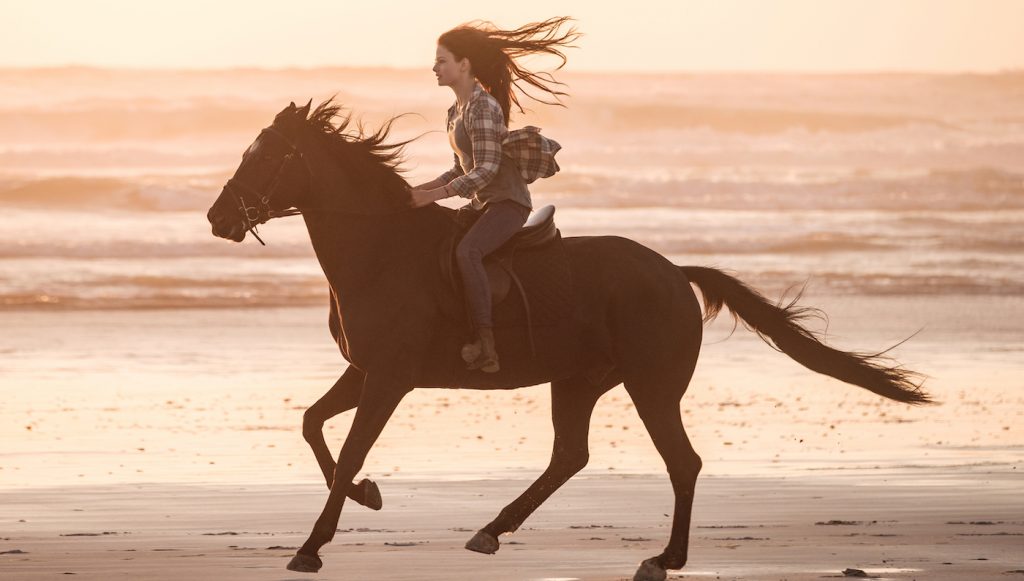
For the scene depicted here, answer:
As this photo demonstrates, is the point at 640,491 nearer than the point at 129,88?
Yes

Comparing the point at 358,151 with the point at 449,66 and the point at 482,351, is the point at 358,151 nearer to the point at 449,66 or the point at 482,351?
the point at 449,66

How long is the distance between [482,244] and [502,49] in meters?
1.13

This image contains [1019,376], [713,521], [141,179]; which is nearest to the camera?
[713,521]

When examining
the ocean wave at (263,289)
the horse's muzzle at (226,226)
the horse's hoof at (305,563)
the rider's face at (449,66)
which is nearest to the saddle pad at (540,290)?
the rider's face at (449,66)

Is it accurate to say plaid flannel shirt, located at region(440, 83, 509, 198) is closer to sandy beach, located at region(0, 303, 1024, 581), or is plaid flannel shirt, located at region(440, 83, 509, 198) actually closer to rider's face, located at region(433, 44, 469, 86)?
rider's face, located at region(433, 44, 469, 86)

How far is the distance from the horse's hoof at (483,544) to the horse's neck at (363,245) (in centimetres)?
136

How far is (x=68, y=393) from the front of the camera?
14.7 metres

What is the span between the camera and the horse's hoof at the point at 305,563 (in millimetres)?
7473

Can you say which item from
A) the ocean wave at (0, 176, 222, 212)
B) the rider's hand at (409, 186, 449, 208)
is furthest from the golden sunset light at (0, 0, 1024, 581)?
the ocean wave at (0, 176, 222, 212)

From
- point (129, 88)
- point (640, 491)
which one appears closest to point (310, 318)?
point (640, 491)

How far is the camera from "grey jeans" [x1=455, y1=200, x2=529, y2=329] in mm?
8023

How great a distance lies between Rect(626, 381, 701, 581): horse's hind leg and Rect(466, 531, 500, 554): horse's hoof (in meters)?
0.83

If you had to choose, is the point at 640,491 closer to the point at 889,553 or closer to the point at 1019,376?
the point at 889,553

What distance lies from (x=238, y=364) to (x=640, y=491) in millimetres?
7660
